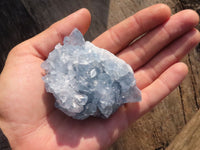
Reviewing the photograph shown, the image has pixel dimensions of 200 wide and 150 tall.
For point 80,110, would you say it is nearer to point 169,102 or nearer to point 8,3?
point 169,102

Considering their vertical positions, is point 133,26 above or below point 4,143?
above

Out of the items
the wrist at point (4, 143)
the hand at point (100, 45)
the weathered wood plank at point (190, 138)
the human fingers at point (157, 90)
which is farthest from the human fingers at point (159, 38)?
the wrist at point (4, 143)

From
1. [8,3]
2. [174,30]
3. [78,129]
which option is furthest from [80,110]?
[8,3]

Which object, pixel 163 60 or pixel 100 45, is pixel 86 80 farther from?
pixel 163 60

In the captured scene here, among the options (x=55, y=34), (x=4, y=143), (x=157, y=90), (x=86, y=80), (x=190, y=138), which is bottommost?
(x=190, y=138)

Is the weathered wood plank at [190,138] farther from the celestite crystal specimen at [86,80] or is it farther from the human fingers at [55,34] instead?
the human fingers at [55,34]

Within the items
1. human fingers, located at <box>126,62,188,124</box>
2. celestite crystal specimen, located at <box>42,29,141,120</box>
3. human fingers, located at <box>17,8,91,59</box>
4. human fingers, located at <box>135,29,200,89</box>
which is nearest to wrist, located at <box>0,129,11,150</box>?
celestite crystal specimen, located at <box>42,29,141,120</box>

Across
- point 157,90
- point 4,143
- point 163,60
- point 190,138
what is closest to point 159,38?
point 163,60
